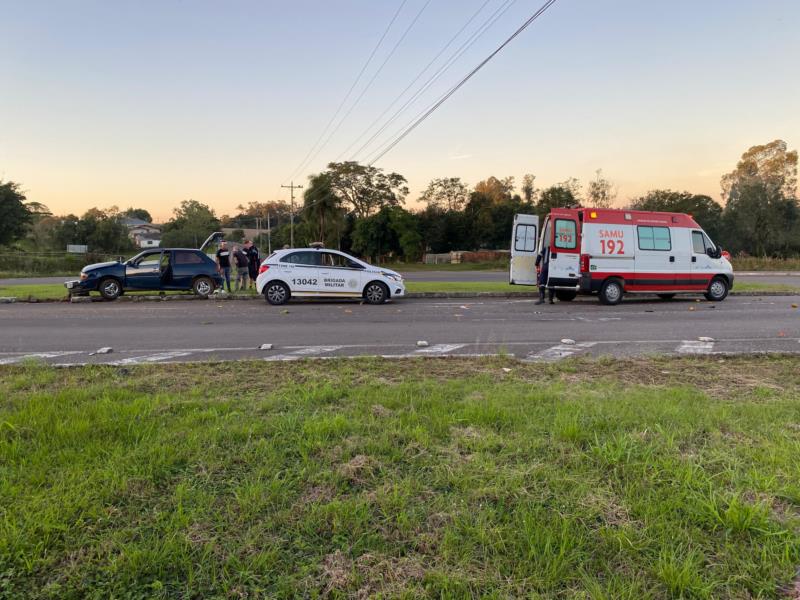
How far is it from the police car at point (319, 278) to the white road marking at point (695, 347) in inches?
332

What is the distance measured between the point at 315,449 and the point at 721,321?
35.4ft

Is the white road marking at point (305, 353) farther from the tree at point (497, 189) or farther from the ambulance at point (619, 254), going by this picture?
the tree at point (497, 189)

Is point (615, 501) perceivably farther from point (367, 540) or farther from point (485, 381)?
point (485, 381)

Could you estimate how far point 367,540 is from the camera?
233 cm

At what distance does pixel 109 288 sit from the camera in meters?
15.4

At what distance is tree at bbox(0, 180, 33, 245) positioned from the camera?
48312 mm

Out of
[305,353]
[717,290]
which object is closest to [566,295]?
[717,290]

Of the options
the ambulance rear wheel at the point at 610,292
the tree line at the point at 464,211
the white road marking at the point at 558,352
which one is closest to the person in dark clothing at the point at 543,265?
the ambulance rear wheel at the point at 610,292

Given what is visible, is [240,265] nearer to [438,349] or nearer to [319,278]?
[319,278]

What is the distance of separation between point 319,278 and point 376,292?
1.77 metres

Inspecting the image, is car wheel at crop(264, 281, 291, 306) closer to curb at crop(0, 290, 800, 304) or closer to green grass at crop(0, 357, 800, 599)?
curb at crop(0, 290, 800, 304)

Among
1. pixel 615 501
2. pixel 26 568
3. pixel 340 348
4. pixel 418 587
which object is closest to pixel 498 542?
pixel 418 587

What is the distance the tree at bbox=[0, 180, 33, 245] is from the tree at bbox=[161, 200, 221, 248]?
38294 millimetres

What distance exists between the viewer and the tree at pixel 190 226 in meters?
94.4
